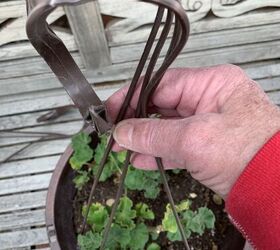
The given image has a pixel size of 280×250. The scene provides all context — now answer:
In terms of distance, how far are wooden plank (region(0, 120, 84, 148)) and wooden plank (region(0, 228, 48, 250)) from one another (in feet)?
0.62

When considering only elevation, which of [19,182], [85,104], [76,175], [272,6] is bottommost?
[19,182]

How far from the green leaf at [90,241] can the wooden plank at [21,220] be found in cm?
29

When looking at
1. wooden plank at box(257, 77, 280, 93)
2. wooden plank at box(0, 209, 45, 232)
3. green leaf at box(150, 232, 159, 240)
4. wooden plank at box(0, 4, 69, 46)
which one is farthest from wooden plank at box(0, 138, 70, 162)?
wooden plank at box(257, 77, 280, 93)

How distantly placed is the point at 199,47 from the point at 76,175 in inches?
15.8

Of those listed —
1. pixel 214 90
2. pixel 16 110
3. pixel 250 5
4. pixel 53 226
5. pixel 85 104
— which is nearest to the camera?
pixel 85 104

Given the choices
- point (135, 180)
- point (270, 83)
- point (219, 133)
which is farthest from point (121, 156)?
point (270, 83)

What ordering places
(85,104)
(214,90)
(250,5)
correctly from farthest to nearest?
(250,5) → (214,90) → (85,104)

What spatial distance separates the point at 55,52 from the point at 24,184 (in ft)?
2.08

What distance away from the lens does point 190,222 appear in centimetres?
65

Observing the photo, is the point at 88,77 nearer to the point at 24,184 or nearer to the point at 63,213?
the point at 24,184

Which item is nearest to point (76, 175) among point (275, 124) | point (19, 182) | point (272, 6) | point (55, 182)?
point (55, 182)

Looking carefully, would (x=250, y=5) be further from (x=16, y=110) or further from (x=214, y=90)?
(x=16, y=110)

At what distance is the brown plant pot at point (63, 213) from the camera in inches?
26.5

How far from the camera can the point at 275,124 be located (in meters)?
0.48
